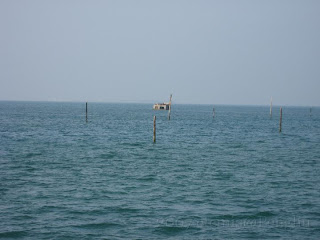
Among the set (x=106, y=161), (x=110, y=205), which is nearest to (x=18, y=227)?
(x=110, y=205)

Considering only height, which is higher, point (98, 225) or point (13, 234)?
point (98, 225)

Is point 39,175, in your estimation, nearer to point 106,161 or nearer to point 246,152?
point 106,161

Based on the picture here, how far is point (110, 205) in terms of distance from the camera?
1888cm

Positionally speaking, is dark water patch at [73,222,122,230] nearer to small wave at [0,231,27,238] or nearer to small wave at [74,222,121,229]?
small wave at [74,222,121,229]

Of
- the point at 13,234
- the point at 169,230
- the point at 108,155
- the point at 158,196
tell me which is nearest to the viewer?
the point at 13,234

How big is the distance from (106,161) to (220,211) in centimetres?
1673

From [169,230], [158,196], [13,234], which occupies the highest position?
[158,196]

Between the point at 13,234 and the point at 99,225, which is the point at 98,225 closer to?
the point at 99,225

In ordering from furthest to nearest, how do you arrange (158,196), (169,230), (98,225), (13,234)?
(158,196) < (98,225) < (169,230) < (13,234)

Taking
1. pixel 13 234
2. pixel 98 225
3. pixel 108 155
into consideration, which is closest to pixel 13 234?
pixel 13 234

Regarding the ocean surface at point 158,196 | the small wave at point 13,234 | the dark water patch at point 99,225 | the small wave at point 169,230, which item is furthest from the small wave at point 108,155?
the small wave at point 13,234

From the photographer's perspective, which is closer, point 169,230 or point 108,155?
point 169,230

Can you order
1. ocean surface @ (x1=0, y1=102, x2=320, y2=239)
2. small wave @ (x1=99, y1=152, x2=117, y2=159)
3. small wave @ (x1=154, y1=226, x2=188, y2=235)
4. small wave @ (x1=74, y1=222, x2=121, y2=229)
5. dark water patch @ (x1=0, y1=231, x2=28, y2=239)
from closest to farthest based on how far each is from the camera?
1. dark water patch @ (x1=0, y1=231, x2=28, y2=239)
2. small wave @ (x1=154, y1=226, x2=188, y2=235)
3. ocean surface @ (x1=0, y1=102, x2=320, y2=239)
4. small wave @ (x1=74, y1=222, x2=121, y2=229)
5. small wave @ (x1=99, y1=152, x2=117, y2=159)

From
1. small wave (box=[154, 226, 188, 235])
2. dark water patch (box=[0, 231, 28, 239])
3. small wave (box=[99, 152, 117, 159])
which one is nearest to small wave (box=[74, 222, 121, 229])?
small wave (box=[154, 226, 188, 235])
